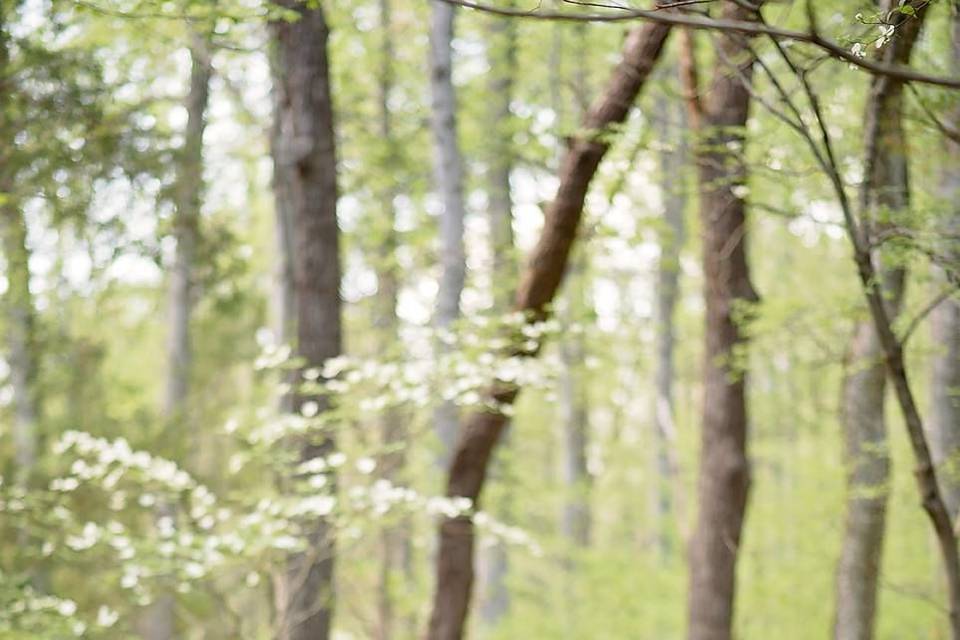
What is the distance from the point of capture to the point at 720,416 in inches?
221

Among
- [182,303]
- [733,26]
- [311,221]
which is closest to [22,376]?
[182,303]

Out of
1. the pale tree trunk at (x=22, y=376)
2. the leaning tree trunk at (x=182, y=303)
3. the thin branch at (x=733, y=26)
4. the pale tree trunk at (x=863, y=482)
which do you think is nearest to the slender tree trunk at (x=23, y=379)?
the pale tree trunk at (x=22, y=376)

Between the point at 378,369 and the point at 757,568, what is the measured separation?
7.41m

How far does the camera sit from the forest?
4281 millimetres

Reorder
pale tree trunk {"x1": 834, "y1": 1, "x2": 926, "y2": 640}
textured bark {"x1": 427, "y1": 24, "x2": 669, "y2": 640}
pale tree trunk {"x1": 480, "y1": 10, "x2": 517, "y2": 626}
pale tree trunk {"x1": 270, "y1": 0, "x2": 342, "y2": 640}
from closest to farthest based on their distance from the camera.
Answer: textured bark {"x1": 427, "y1": 24, "x2": 669, "y2": 640}, pale tree trunk {"x1": 834, "y1": 1, "x2": 926, "y2": 640}, pale tree trunk {"x1": 270, "y1": 0, "x2": 342, "y2": 640}, pale tree trunk {"x1": 480, "y1": 10, "x2": 517, "y2": 626}

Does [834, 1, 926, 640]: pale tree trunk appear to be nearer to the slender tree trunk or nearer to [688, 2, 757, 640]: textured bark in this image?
[688, 2, 757, 640]: textured bark

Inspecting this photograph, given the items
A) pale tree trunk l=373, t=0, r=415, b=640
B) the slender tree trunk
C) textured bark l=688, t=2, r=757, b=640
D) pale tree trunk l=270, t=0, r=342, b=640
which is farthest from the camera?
pale tree trunk l=373, t=0, r=415, b=640

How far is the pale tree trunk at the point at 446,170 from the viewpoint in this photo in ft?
23.7

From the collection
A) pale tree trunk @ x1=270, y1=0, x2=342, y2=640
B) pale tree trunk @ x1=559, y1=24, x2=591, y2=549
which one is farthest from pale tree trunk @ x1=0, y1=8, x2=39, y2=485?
pale tree trunk @ x1=559, y1=24, x2=591, y2=549

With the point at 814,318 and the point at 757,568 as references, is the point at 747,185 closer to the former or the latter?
the point at 814,318

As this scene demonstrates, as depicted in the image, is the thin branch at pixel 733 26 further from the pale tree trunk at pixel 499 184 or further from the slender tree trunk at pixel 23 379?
the pale tree trunk at pixel 499 184

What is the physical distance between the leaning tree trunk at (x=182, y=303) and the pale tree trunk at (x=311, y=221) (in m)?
Result: 1.68

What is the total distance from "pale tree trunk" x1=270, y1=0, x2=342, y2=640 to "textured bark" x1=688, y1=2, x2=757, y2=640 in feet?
6.34

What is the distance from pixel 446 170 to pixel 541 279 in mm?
2426
